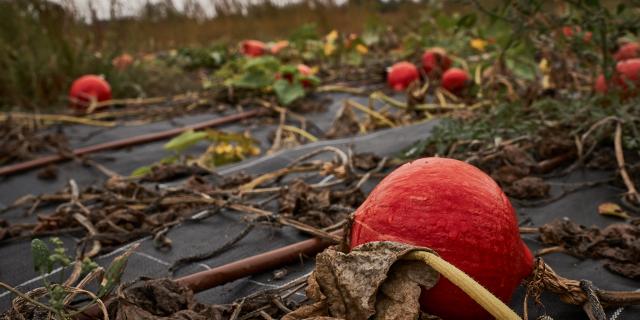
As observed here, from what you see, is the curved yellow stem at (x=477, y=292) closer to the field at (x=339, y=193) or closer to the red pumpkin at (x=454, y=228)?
the field at (x=339, y=193)

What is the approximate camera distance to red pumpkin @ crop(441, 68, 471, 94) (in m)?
5.00

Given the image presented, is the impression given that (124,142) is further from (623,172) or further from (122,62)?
(122,62)

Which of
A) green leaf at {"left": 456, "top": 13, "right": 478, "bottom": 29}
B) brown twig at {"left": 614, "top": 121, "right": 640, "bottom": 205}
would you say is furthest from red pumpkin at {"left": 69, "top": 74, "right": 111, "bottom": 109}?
brown twig at {"left": 614, "top": 121, "right": 640, "bottom": 205}

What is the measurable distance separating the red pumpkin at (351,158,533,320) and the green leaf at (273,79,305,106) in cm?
378

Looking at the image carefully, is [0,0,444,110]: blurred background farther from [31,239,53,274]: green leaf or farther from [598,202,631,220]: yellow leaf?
[31,239,53,274]: green leaf

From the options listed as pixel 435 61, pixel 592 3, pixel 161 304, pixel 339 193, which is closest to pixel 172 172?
pixel 339 193

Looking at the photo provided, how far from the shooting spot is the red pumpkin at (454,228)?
49.8 inches

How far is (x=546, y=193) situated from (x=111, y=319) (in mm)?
1634

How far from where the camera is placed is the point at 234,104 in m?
5.75

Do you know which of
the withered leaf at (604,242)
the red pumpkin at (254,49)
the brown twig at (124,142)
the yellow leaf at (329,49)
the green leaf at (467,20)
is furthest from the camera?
the red pumpkin at (254,49)

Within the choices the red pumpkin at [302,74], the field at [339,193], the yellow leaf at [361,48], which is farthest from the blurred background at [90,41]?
the red pumpkin at [302,74]

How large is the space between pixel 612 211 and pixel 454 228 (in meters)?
1.06

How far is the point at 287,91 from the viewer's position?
17.4ft

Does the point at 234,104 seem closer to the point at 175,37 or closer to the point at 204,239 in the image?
the point at 204,239
